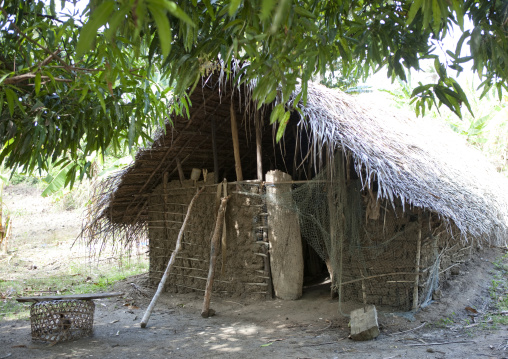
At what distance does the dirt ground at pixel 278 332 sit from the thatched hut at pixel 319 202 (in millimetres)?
347

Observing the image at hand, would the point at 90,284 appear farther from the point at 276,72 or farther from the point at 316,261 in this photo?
the point at 276,72

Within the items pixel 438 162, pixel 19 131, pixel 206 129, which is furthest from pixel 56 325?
pixel 438 162

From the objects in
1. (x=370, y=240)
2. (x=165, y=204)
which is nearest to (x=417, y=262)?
(x=370, y=240)

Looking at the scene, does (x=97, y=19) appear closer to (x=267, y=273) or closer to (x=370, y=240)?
(x=370, y=240)

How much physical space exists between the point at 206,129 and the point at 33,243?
948cm

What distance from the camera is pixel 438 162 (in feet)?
20.7

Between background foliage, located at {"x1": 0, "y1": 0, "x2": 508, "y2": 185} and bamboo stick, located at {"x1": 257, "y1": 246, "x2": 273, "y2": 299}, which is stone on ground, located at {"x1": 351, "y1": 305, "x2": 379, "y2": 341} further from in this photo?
background foliage, located at {"x1": 0, "y1": 0, "x2": 508, "y2": 185}

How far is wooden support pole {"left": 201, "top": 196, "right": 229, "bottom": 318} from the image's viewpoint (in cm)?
616

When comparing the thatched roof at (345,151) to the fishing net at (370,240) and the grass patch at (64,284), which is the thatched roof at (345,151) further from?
the grass patch at (64,284)

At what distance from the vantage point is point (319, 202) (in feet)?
19.9

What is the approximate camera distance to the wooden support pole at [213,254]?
6.16 m

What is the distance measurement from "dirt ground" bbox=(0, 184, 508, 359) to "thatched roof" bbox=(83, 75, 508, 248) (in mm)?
1130

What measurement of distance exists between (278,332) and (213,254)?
164 cm

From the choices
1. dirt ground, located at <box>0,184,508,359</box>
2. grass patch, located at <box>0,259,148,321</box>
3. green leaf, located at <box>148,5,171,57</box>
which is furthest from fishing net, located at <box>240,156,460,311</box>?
grass patch, located at <box>0,259,148,321</box>
